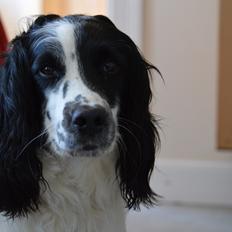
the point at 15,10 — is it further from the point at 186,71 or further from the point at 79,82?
the point at 79,82

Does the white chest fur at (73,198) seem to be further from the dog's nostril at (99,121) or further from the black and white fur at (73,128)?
the dog's nostril at (99,121)

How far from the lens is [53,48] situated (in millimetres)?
1062

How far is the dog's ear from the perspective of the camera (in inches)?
43.0

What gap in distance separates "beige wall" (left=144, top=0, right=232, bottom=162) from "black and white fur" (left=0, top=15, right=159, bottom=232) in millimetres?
823

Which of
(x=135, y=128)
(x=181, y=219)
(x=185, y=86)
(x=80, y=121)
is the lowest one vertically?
(x=181, y=219)

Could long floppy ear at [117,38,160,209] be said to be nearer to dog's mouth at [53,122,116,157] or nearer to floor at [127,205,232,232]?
dog's mouth at [53,122,116,157]

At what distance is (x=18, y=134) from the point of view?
1107 millimetres

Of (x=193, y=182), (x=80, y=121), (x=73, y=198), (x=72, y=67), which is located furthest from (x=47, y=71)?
(x=193, y=182)

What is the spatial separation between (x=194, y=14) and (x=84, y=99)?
1.13m

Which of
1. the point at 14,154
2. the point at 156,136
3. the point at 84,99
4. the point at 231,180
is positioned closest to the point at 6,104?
the point at 14,154

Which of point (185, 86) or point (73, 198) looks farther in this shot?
point (185, 86)

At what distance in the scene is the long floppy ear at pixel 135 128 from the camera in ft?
3.86

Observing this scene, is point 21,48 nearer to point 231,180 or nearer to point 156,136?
point 156,136

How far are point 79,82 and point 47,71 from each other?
0.08 m
